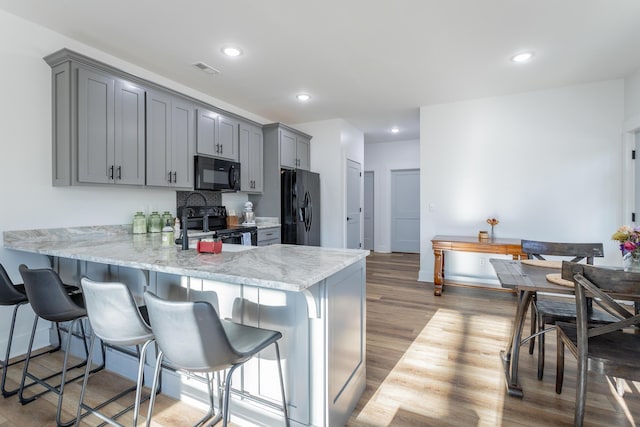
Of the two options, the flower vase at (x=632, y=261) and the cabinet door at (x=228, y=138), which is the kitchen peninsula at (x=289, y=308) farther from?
the cabinet door at (x=228, y=138)

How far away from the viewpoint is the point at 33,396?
188 cm

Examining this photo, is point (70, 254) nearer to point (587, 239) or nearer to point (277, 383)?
point (277, 383)

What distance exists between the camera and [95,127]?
256 centimetres

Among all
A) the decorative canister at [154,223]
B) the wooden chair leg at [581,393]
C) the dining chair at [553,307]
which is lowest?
the wooden chair leg at [581,393]

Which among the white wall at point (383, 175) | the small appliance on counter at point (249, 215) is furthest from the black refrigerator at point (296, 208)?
the white wall at point (383, 175)

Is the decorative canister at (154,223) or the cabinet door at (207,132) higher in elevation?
the cabinet door at (207,132)

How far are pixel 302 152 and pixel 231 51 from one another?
7.79 feet

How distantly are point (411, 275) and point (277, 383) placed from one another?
3.90 metres

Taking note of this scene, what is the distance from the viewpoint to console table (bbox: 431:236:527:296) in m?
3.64

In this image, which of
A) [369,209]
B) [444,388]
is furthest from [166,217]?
[369,209]

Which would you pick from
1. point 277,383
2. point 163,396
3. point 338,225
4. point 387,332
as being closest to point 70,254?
point 163,396

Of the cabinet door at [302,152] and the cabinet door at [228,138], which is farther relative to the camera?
the cabinet door at [302,152]

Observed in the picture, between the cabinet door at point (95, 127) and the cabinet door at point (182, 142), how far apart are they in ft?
2.10

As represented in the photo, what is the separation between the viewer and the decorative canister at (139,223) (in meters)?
3.09
